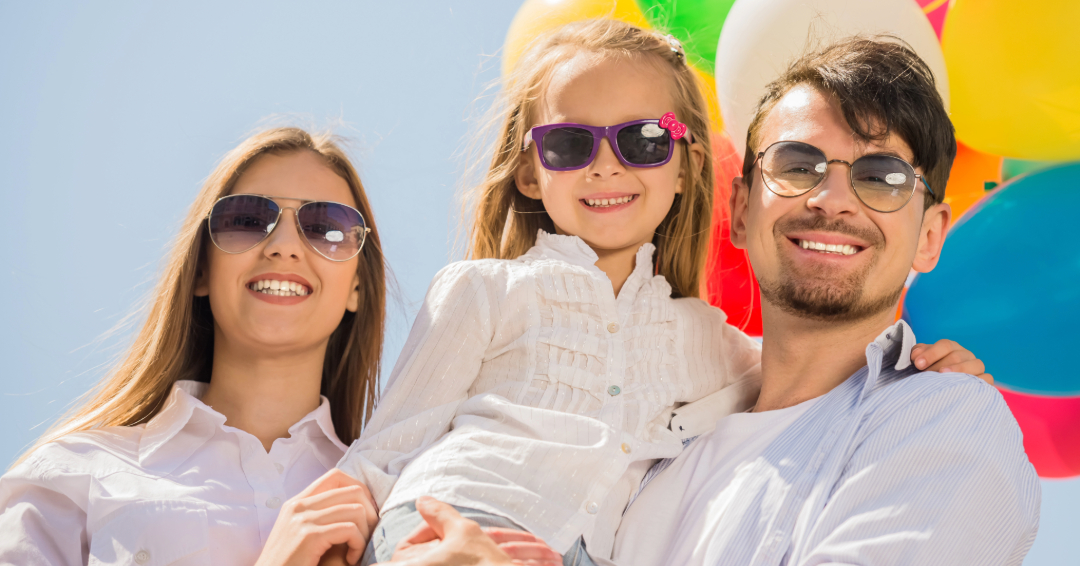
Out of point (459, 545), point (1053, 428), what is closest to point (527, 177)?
point (459, 545)

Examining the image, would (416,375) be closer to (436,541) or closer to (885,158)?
(436,541)

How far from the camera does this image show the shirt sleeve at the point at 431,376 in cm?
248

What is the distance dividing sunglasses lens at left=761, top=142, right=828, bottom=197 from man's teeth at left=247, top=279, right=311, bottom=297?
63.4 inches

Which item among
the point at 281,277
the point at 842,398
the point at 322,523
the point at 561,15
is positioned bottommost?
the point at 322,523

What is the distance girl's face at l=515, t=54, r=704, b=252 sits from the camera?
2861 mm

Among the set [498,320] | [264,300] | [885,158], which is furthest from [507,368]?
[885,158]

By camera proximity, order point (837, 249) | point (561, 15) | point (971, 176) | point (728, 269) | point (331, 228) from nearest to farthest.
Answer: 1. point (837, 249)
2. point (331, 228)
3. point (971, 176)
4. point (728, 269)
5. point (561, 15)

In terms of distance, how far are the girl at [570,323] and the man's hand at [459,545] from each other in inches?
3.1

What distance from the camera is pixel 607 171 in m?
2.82

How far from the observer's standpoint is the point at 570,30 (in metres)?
3.20

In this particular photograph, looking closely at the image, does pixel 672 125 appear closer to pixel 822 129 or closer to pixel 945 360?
pixel 822 129

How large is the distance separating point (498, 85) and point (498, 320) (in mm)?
1279

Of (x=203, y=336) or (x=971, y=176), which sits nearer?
(x=203, y=336)

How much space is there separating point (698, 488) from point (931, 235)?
115cm
